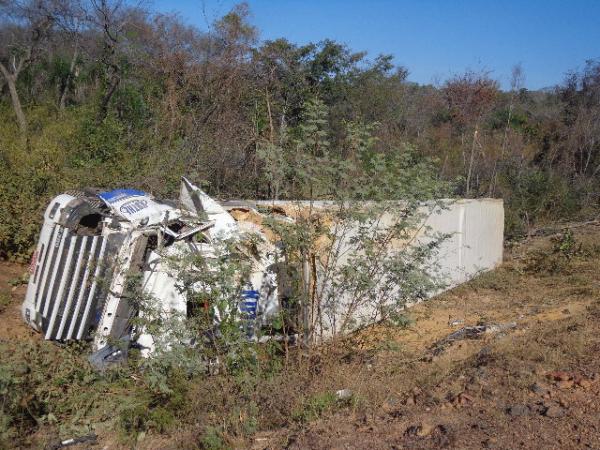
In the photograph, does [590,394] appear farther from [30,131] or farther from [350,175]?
[30,131]

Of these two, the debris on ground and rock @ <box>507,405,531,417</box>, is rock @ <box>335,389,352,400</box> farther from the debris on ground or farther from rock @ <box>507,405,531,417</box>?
the debris on ground

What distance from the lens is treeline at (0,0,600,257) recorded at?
8.17 metres

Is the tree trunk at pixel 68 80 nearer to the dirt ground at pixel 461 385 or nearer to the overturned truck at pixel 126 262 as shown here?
the dirt ground at pixel 461 385

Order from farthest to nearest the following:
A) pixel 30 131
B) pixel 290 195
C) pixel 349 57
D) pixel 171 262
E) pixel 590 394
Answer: pixel 349 57
pixel 30 131
pixel 290 195
pixel 171 262
pixel 590 394

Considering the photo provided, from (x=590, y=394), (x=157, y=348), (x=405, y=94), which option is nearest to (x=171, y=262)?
(x=157, y=348)

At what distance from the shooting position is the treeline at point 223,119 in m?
8.17

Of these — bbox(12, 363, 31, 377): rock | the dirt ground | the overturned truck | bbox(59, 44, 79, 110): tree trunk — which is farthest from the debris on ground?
bbox(59, 44, 79, 110): tree trunk

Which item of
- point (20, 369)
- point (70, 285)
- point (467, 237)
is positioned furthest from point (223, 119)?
point (20, 369)

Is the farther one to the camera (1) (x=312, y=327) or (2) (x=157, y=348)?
(1) (x=312, y=327)

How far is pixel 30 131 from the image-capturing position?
11281mm

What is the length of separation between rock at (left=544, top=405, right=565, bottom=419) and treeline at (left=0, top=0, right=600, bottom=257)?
2.33 metres

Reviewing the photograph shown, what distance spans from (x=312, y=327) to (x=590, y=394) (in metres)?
2.04

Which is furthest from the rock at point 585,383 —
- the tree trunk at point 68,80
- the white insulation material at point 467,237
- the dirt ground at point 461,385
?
the tree trunk at point 68,80

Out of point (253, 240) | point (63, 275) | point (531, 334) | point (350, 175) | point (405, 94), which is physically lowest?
point (531, 334)
